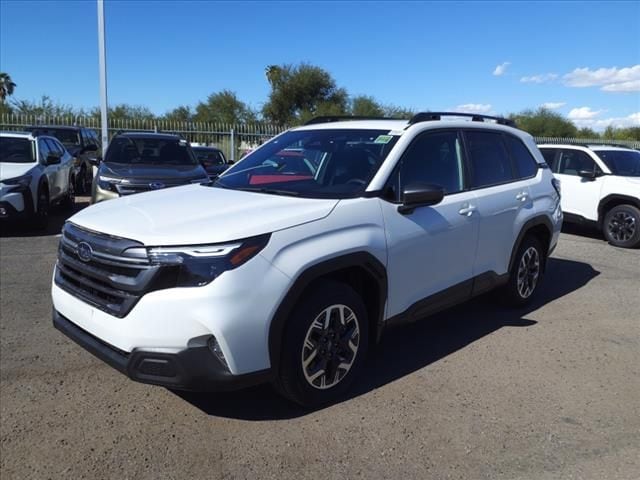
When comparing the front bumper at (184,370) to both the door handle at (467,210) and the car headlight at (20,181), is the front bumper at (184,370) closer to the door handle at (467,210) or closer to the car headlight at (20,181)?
the door handle at (467,210)

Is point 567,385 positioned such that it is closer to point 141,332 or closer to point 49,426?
point 141,332

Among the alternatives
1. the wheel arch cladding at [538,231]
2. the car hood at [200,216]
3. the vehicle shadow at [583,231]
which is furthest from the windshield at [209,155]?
the car hood at [200,216]

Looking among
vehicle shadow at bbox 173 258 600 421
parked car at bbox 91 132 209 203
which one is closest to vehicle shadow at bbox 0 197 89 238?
parked car at bbox 91 132 209 203

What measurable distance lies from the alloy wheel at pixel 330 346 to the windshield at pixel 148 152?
→ 6.84 meters

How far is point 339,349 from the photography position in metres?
3.51

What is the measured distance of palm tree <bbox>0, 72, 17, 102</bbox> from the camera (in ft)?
157

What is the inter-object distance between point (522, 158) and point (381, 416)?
3299 mm

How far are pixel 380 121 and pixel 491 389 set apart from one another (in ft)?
7.50

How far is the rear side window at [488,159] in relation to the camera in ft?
15.6

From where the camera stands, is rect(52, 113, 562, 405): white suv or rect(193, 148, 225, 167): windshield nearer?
rect(52, 113, 562, 405): white suv

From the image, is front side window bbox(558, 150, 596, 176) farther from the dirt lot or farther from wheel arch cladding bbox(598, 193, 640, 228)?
the dirt lot

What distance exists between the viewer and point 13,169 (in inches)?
352

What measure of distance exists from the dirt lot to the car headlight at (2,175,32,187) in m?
4.38

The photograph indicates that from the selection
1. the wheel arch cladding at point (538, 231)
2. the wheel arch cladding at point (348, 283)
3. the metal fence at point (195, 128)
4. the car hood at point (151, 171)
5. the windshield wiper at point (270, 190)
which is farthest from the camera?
the metal fence at point (195, 128)
